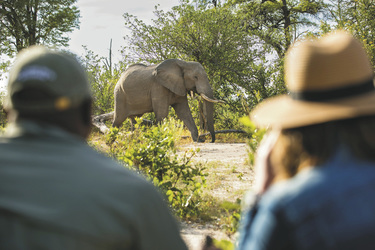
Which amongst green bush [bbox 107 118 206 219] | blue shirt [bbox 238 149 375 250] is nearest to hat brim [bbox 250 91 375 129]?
blue shirt [bbox 238 149 375 250]

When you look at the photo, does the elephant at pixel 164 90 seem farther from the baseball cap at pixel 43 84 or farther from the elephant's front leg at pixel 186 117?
the baseball cap at pixel 43 84

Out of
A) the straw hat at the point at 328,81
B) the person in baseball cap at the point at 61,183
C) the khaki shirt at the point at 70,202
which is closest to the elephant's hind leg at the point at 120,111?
the person in baseball cap at the point at 61,183

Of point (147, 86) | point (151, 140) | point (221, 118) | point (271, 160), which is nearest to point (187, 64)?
point (147, 86)

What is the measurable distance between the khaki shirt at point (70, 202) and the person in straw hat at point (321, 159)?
12.3 inches

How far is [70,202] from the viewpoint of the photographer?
3.85 ft

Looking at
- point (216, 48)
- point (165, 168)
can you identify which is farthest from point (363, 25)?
point (165, 168)

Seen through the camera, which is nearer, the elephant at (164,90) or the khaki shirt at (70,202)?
the khaki shirt at (70,202)

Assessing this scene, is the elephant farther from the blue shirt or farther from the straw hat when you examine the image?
the blue shirt

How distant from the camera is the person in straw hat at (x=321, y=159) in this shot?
3.69 feet

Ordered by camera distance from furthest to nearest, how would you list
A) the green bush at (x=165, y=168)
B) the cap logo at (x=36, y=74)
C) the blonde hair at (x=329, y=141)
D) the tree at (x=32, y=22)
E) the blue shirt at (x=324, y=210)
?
the tree at (x=32, y=22), the green bush at (x=165, y=168), the cap logo at (x=36, y=74), the blonde hair at (x=329, y=141), the blue shirt at (x=324, y=210)

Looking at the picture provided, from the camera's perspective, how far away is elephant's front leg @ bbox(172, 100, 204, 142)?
12.5 meters

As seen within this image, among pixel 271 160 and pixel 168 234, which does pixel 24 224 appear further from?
pixel 271 160

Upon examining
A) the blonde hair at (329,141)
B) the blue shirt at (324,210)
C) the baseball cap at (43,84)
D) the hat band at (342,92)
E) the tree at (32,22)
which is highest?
the tree at (32,22)

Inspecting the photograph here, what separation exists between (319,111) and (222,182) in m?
5.15
